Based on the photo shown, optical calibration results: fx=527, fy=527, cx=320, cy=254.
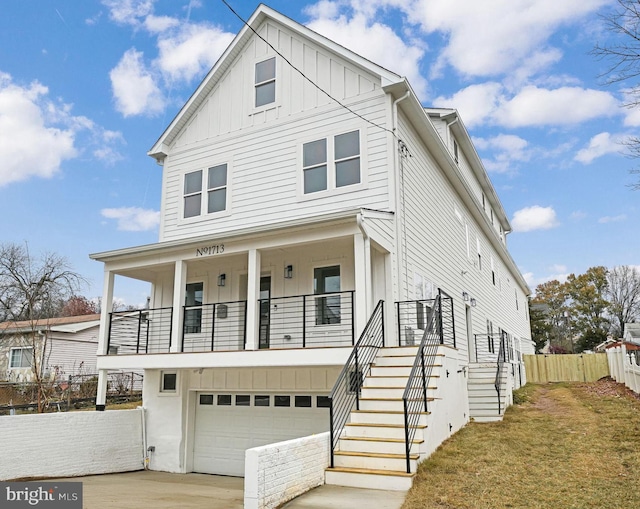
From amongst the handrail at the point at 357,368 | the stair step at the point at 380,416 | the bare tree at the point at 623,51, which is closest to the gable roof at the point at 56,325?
the handrail at the point at 357,368

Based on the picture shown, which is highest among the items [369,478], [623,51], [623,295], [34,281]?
[623,295]

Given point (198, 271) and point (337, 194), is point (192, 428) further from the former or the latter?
point (337, 194)

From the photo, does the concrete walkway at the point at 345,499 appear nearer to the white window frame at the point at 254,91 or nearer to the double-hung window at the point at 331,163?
the double-hung window at the point at 331,163

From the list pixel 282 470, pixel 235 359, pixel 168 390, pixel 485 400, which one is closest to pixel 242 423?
pixel 168 390

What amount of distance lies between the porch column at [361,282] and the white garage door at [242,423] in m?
2.75

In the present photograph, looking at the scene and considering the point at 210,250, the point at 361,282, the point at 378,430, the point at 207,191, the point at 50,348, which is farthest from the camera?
the point at 50,348

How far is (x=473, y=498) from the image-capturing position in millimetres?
6328

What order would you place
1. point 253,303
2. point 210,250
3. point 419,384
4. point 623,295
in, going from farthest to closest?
point 623,295 → point 210,250 → point 253,303 → point 419,384

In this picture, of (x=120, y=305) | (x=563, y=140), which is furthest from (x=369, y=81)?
(x=120, y=305)

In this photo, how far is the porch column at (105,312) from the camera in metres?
12.6

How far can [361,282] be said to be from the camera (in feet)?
32.1

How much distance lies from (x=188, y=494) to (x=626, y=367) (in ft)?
52.7

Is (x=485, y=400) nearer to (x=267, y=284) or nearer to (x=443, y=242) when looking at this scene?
(x=443, y=242)

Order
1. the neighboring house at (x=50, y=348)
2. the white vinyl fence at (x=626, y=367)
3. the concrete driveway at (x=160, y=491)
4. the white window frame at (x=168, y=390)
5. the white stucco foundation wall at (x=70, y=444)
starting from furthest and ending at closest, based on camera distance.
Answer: the neighboring house at (x=50, y=348)
the white vinyl fence at (x=626, y=367)
the white window frame at (x=168, y=390)
the white stucco foundation wall at (x=70, y=444)
the concrete driveway at (x=160, y=491)
